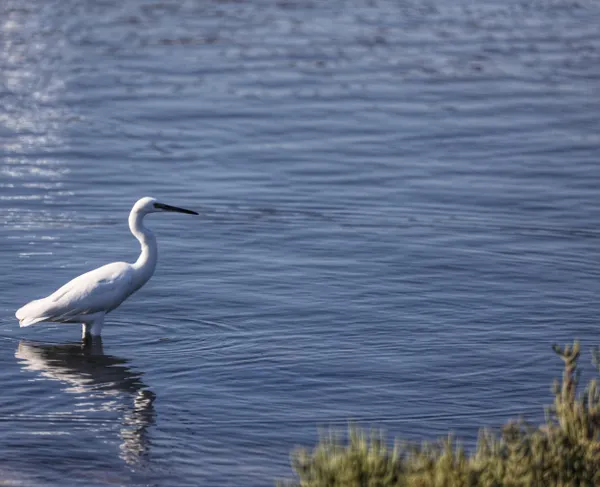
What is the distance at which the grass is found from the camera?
8.42 meters

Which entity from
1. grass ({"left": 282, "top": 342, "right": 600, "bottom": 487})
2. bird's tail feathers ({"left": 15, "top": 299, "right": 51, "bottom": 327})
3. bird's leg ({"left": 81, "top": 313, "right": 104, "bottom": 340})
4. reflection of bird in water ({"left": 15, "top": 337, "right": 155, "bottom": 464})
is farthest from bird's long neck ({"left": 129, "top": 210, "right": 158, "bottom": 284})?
grass ({"left": 282, "top": 342, "right": 600, "bottom": 487})

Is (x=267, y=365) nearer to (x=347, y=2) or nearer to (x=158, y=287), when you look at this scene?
(x=158, y=287)

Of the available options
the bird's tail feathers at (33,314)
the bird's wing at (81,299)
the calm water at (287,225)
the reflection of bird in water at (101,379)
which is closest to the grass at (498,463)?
the calm water at (287,225)

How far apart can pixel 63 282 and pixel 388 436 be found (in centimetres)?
624

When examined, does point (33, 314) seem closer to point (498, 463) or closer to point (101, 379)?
point (101, 379)

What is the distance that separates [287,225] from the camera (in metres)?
18.8

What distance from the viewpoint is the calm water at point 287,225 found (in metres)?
12.1

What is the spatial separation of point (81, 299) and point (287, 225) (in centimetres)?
515

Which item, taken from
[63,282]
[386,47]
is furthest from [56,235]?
[386,47]

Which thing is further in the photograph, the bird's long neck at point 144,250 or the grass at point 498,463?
the bird's long neck at point 144,250

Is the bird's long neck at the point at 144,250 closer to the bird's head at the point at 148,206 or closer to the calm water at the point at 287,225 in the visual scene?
the bird's head at the point at 148,206

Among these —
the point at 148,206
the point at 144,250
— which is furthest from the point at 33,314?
the point at 148,206

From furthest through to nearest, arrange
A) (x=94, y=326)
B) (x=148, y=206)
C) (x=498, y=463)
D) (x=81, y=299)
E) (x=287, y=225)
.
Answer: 1. (x=287, y=225)
2. (x=148, y=206)
3. (x=94, y=326)
4. (x=81, y=299)
5. (x=498, y=463)

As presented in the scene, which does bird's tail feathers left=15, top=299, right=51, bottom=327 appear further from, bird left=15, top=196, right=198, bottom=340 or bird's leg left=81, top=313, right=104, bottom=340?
bird's leg left=81, top=313, right=104, bottom=340
